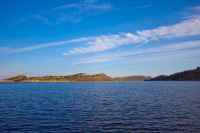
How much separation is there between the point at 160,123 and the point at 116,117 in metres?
10.0

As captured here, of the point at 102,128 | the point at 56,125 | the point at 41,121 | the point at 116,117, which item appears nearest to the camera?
the point at 102,128

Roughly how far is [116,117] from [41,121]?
14.6 metres

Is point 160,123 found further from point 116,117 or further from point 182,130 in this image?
point 116,117

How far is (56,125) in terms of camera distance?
156 ft

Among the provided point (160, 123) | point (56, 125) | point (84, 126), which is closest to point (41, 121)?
point (56, 125)

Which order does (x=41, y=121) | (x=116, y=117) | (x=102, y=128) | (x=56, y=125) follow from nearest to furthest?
(x=102, y=128), (x=56, y=125), (x=41, y=121), (x=116, y=117)

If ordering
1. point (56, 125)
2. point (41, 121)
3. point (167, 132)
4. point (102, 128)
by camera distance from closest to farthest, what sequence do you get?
point (167, 132) < point (102, 128) < point (56, 125) < point (41, 121)

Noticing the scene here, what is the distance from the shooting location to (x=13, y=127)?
4562 centimetres

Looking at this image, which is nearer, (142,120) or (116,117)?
(142,120)

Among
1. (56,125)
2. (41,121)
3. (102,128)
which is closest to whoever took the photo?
(102,128)

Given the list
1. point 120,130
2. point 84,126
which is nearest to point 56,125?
point 84,126

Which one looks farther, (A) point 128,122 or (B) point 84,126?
(A) point 128,122

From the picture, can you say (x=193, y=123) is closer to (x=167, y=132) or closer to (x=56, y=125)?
(x=167, y=132)

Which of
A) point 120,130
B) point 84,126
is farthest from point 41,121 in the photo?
point 120,130
